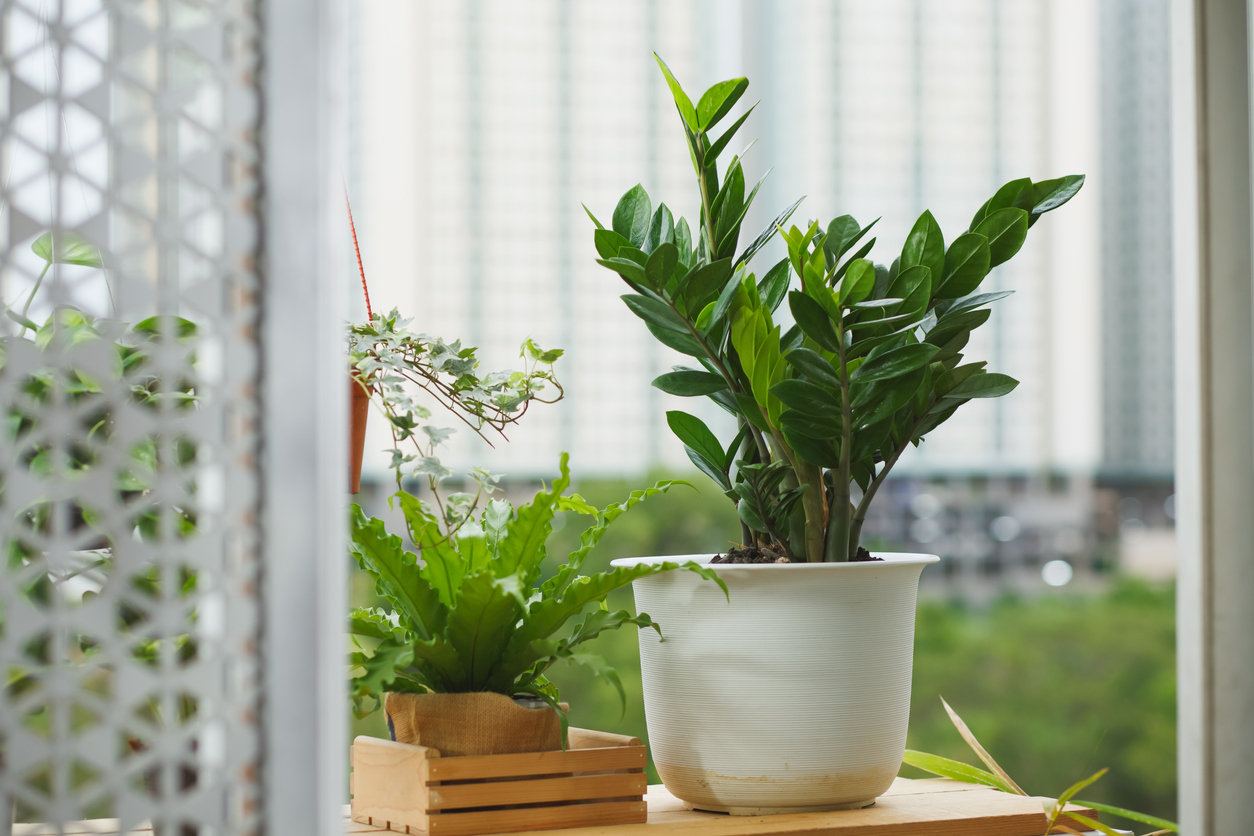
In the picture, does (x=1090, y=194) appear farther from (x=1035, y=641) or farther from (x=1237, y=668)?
(x=1237, y=668)

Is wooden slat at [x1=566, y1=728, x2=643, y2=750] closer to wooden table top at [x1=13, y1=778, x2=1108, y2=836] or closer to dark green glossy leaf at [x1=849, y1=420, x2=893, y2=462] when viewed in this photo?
wooden table top at [x1=13, y1=778, x2=1108, y2=836]

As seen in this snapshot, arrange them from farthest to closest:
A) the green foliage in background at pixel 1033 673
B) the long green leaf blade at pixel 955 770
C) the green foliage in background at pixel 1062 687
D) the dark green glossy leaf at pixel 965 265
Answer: the green foliage in background at pixel 1062 687 → the green foliage in background at pixel 1033 673 → the long green leaf blade at pixel 955 770 → the dark green glossy leaf at pixel 965 265

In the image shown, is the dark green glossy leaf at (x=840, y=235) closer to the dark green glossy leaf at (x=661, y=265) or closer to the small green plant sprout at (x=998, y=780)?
the dark green glossy leaf at (x=661, y=265)

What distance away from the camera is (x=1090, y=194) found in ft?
79.3

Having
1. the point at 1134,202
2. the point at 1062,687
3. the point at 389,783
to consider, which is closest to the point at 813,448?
the point at 389,783

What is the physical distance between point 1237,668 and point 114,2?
39.4 inches

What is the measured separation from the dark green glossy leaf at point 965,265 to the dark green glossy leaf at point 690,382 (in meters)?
0.21

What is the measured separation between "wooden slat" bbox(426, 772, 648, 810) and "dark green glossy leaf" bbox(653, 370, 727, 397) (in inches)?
13.1

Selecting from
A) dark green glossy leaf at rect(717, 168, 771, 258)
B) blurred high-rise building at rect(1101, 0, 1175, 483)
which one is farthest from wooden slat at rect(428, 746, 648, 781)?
blurred high-rise building at rect(1101, 0, 1175, 483)

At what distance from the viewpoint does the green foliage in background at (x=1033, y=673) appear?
487 inches

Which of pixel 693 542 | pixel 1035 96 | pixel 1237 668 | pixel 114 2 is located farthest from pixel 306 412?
pixel 1035 96

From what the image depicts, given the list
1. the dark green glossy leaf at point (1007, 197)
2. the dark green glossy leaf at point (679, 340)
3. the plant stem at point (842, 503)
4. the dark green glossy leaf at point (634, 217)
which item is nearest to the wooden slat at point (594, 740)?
the plant stem at point (842, 503)

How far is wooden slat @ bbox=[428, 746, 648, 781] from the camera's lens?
818 mm

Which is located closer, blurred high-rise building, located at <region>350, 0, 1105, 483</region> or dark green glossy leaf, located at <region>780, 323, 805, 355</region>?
dark green glossy leaf, located at <region>780, 323, 805, 355</region>
